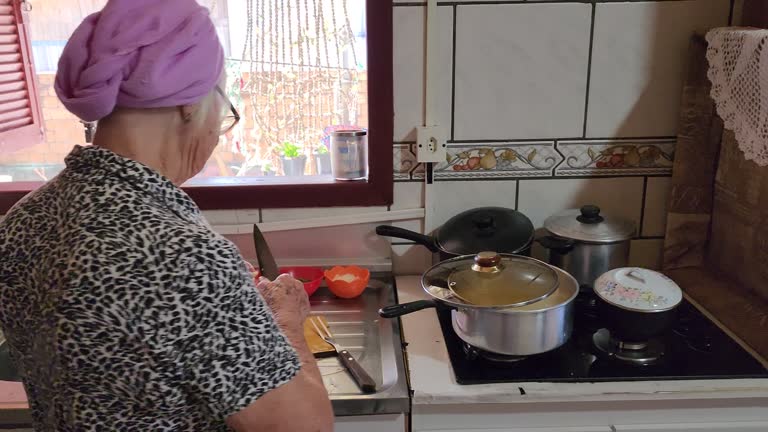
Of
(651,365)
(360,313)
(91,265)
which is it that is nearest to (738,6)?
(651,365)

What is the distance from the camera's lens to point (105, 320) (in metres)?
0.61

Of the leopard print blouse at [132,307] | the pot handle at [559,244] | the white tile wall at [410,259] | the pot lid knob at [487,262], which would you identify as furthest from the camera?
the white tile wall at [410,259]

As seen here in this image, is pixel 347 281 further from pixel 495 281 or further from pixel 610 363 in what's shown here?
pixel 610 363

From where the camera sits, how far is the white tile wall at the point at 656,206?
54.4 inches

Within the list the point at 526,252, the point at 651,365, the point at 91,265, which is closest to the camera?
the point at 91,265

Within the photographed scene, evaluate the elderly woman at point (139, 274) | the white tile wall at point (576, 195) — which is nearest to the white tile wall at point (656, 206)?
the white tile wall at point (576, 195)

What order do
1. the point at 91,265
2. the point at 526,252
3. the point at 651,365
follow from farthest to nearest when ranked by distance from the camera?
the point at 526,252, the point at 651,365, the point at 91,265

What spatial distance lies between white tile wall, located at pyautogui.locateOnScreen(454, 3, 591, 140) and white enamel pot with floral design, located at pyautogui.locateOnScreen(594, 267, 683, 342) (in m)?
0.38

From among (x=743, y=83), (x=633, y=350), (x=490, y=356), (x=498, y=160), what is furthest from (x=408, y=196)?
(x=743, y=83)

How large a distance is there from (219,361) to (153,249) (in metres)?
0.13

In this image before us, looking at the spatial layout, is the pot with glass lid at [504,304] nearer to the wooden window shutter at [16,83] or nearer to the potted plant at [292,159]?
the potted plant at [292,159]

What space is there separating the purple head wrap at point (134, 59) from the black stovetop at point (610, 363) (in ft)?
2.06

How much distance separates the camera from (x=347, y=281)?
1.32m

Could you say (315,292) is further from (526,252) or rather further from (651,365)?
(651,365)
